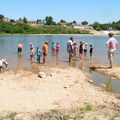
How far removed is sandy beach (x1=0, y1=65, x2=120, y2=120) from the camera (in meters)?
10.8

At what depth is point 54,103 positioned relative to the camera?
469 inches

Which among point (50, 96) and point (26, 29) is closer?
point (50, 96)

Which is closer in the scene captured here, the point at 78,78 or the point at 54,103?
the point at 54,103

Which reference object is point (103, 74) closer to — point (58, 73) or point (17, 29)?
point (58, 73)

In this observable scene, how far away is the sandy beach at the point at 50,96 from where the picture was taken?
10776mm

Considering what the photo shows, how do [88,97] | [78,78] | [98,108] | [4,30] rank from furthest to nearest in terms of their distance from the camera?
1. [4,30]
2. [78,78]
3. [88,97]
4. [98,108]

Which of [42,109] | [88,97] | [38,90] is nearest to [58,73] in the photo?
[38,90]

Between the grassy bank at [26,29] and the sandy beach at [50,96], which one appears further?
the grassy bank at [26,29]

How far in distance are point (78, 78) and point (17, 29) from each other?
147 meters

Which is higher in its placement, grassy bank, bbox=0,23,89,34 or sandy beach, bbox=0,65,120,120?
sandy beach, bbox=0,65,120,120

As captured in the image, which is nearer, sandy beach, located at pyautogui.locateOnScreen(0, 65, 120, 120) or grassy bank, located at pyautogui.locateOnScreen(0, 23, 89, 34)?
sandy beach, located at pyautogui.locateOnScreen(0, 65, 120, 120)

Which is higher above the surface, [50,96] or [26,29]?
[50,96]

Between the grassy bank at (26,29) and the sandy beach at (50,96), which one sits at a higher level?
the sandy beach at (50,96)

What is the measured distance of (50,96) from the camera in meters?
12.8
